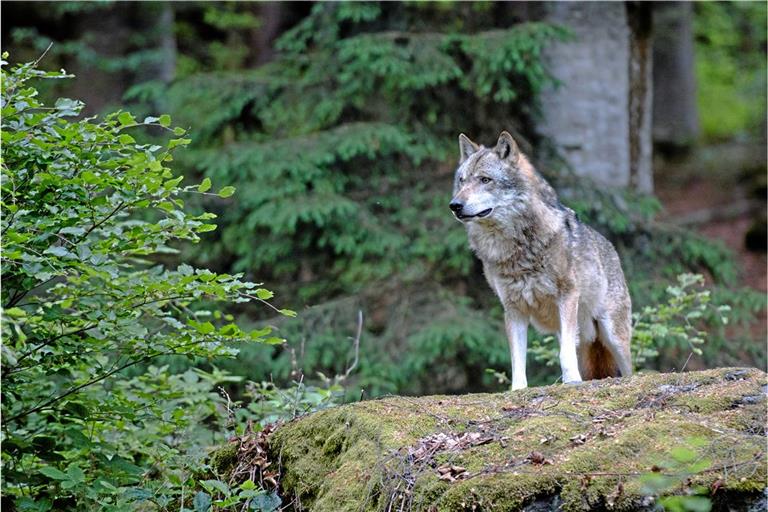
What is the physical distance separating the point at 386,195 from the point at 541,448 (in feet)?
24.9

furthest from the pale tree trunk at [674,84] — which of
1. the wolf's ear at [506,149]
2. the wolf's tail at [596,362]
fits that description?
the wolf's ear at [506,149]

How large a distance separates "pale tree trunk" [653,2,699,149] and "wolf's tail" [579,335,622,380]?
14.9 metres

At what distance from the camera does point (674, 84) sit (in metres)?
21.0

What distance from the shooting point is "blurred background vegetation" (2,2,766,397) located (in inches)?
432

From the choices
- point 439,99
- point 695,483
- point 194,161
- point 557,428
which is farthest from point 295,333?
point 695,483

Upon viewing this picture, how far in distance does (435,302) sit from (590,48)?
14.4 ft

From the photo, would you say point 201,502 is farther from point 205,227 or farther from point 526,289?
point 526,289

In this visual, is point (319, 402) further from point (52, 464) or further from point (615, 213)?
point (615, 213)

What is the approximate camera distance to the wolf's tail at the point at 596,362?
7383 mm

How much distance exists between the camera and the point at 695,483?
3756 mm

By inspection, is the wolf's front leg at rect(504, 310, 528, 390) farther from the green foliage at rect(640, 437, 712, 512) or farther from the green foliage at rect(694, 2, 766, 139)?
the green foliage at rect(694, 2, 766, 139)

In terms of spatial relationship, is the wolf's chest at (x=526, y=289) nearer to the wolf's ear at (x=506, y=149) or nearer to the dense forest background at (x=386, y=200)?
the wolf's ear at (x=506, y=149)

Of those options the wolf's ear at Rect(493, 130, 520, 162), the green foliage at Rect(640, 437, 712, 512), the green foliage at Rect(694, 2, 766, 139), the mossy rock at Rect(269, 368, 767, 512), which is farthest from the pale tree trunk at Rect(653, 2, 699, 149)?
the green foliage at Rect(640, 437, 712, 512)

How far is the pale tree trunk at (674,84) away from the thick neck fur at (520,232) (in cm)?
1537
